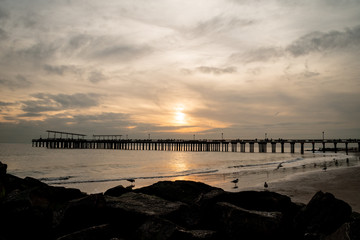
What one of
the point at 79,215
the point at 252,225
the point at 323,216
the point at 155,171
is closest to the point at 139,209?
the point at 79,215

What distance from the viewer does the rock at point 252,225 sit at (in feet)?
15.1

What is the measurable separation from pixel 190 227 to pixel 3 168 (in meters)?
6.67

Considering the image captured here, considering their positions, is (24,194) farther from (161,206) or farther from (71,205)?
(161,206)

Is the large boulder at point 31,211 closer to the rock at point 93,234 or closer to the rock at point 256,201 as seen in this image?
the rock at point 93,234

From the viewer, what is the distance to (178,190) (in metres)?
7.23

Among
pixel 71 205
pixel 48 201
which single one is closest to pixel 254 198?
pixel 71 205

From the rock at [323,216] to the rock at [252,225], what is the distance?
71cm

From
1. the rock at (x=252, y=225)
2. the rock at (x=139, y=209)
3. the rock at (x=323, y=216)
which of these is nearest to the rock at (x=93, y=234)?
the rock at (x=139, y=209)

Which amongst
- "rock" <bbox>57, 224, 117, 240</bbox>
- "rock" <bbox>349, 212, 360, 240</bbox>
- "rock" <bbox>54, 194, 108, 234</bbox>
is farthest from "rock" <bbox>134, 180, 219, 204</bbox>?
"rock" <bbox>349, 212, 360, 240</bbox>

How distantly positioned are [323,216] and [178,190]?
11.4 ft

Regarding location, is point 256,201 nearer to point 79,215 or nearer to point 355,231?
point 355,231

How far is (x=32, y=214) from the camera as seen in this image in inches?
213

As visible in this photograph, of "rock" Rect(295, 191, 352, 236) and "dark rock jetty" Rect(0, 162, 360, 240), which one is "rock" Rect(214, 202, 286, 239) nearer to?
"dark rock jetty" Rect(0, 162, 360, 240)

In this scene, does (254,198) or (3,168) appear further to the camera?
(3,168)
